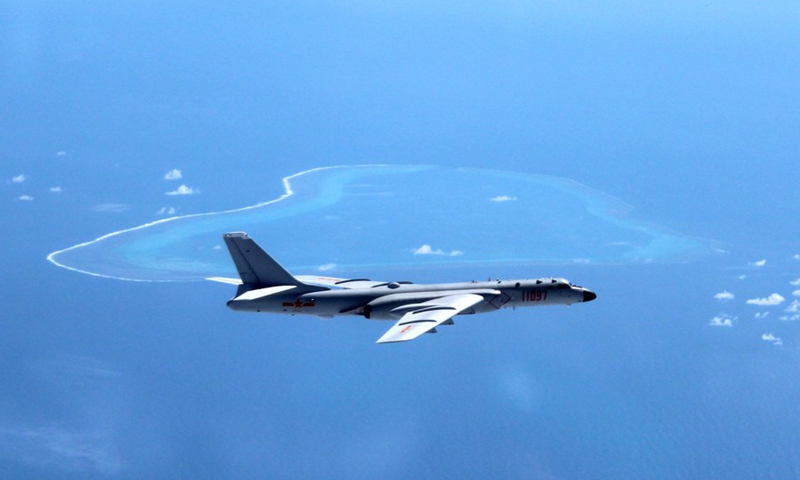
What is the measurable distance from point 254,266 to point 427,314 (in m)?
13.1

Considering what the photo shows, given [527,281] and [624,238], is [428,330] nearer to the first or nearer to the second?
[527,281]

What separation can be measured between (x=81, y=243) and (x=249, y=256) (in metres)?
100

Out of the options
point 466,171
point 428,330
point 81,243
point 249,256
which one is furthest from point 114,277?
point 428,330

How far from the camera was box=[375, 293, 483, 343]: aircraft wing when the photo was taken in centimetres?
6850

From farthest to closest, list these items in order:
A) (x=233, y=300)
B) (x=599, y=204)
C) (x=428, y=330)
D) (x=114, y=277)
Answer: (x=599, y=204) → (x=114, y=277) → (x=233, y=300) → (x=428, y=330)

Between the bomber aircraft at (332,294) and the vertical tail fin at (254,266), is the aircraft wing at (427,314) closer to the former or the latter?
the bomber aircraft at (332,294)

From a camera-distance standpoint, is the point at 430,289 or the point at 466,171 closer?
the point at 430,289

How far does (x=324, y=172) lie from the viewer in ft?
616

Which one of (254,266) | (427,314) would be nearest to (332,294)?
(254,266)

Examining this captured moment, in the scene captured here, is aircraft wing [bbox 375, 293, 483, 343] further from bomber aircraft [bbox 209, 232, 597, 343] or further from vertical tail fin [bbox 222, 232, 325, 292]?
vertical tail fin [bbox 222, 232, 325, 292]

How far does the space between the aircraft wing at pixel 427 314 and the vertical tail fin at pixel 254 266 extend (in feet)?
25.7

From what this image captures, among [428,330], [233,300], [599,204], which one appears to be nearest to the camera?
[428,330]

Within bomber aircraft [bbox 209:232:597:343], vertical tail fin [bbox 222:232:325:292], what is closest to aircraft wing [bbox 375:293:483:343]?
bomber aircraft [bbox 209:232:597:343]

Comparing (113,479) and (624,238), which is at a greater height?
(624,238)
